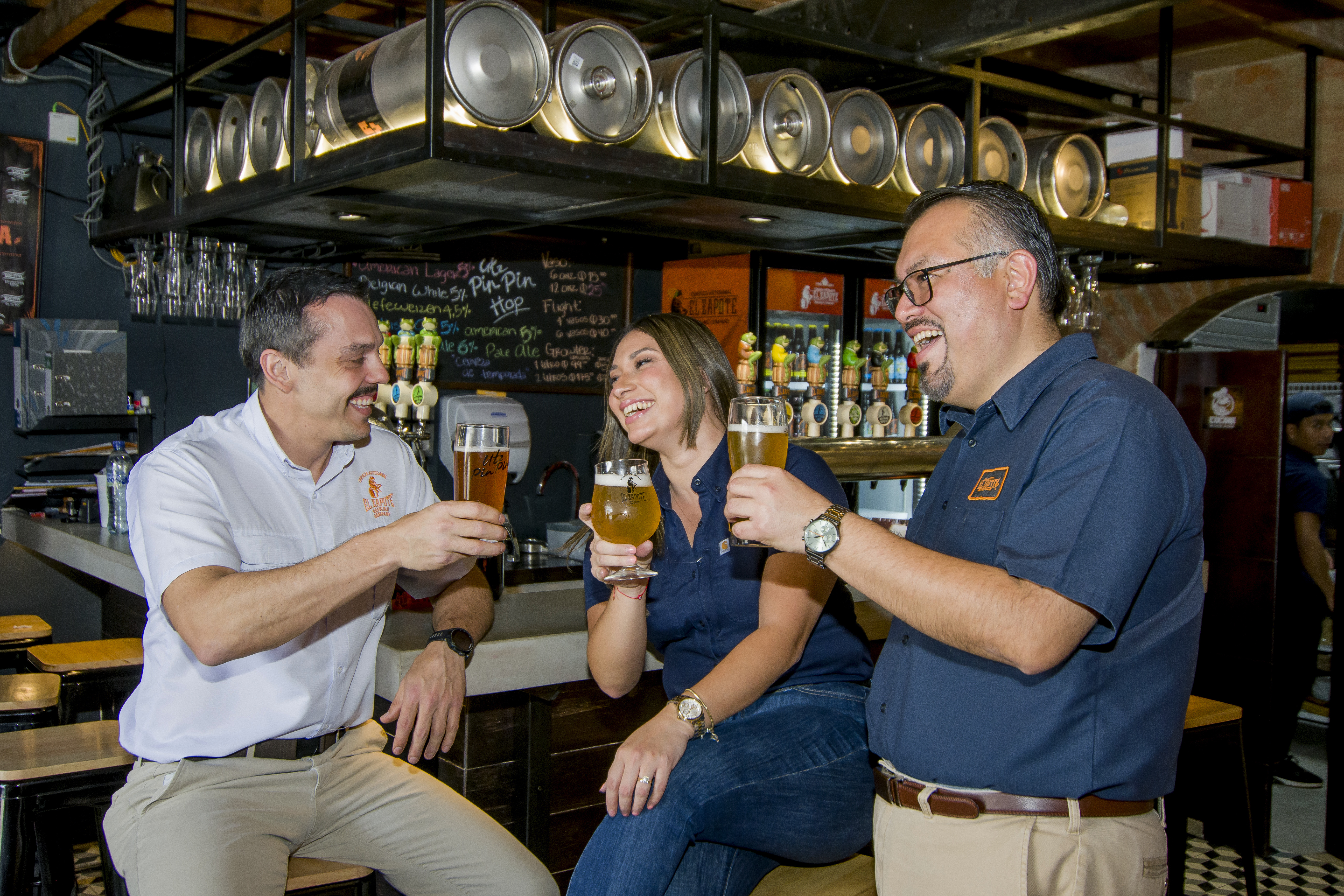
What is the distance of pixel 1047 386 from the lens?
1602 mm

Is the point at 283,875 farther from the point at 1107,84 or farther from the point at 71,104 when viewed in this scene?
the point at 1107,84

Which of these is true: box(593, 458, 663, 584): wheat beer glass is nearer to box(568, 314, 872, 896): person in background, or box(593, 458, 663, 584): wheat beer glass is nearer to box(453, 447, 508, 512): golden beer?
box(568, 314, 872, 896): person in background

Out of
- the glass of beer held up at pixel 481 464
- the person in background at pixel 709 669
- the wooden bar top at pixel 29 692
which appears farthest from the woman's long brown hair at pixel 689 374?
the wooden bar top at pixel 29 692

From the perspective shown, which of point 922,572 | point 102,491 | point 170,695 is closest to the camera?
point 922,572

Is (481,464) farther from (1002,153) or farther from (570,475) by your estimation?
(570,475)

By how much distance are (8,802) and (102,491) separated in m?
2.30

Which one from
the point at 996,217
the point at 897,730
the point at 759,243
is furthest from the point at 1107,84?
the point at 897,730

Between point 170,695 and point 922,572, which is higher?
point 922,572

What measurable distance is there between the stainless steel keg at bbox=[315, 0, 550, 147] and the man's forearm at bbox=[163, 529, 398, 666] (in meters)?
1.15

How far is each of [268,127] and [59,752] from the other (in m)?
1.88

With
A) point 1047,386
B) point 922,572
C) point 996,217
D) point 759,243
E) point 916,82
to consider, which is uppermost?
point 916,82

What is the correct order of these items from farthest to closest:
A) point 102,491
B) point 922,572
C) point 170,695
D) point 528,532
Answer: point 528,532 → point 102,491 → point 170,695 → point 922,572

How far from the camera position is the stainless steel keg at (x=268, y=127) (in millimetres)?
3115

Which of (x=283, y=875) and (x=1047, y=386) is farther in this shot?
(x=283, y=875)
